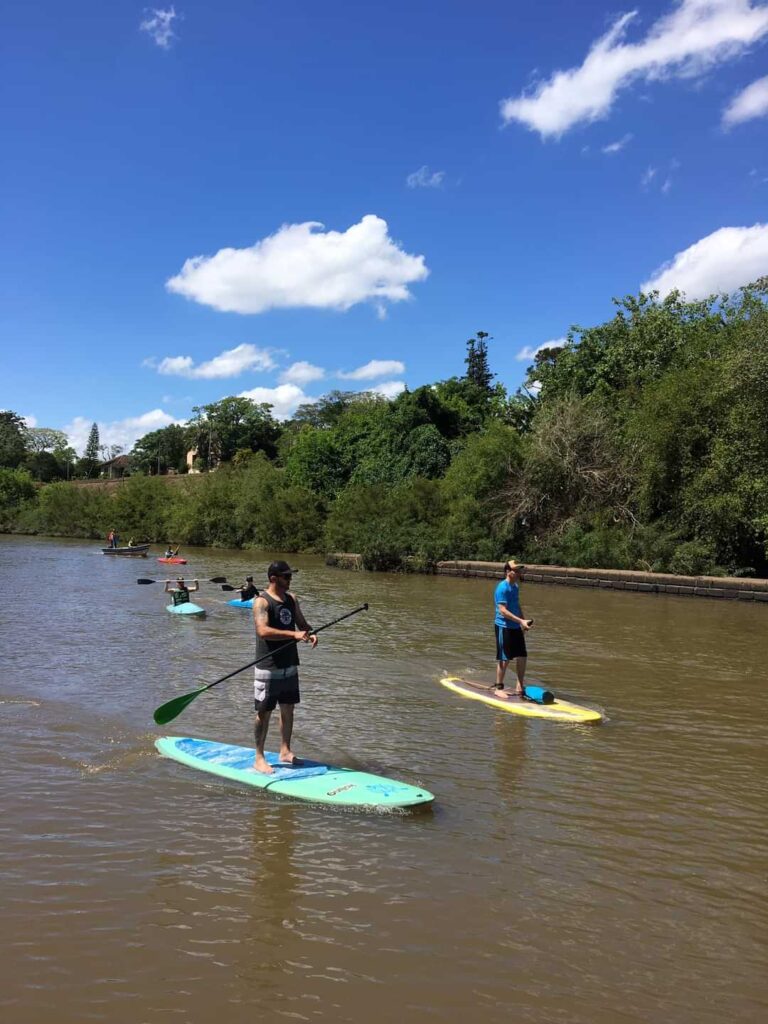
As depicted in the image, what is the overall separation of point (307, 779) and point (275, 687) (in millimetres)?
799

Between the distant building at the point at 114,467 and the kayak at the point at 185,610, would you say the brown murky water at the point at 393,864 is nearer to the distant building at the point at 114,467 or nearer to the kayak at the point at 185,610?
the kayak at the point at 185,610

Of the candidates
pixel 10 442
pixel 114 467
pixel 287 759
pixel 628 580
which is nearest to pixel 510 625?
pixel 287 759

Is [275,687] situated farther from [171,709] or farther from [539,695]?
[539,695]

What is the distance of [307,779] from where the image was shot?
636 centimetres

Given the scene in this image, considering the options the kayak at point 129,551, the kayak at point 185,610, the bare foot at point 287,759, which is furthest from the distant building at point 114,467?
the bare foot at point 287,759

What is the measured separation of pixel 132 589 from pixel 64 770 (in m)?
17.8

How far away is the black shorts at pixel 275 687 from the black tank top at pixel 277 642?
6 cm

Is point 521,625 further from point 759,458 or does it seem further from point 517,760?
point 759,458

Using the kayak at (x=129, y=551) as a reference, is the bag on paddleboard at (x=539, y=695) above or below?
below

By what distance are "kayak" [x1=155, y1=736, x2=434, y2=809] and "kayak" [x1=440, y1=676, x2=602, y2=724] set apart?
296cm

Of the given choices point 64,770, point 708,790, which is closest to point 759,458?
point 708,790

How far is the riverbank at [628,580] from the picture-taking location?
24.2m

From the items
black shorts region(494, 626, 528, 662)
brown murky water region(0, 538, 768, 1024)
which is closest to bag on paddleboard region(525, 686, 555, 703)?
black shorts region(494, 626, 528, 662)

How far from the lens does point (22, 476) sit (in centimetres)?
8025
